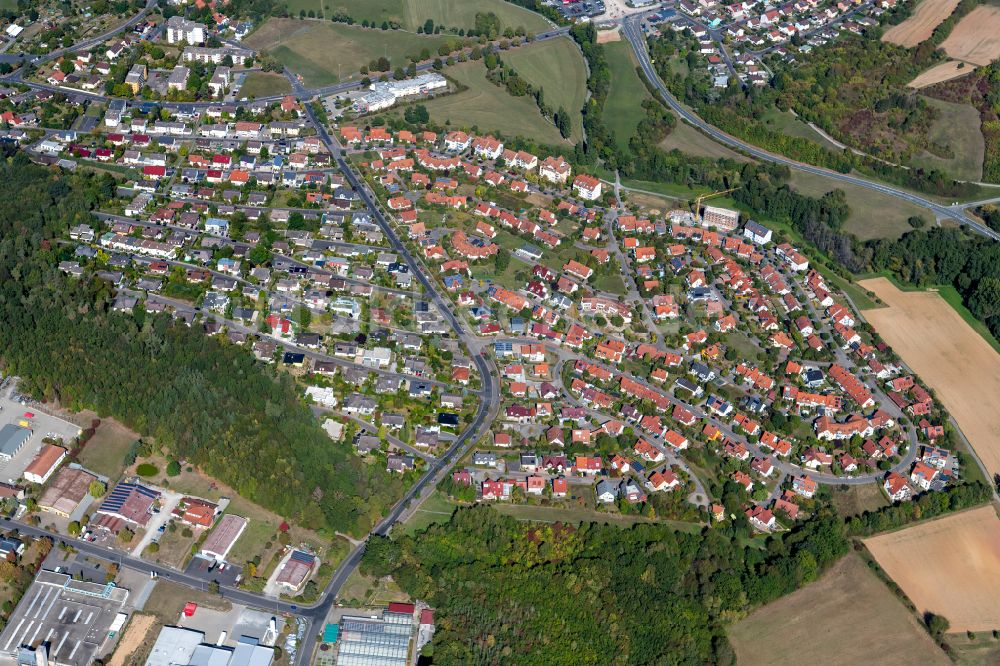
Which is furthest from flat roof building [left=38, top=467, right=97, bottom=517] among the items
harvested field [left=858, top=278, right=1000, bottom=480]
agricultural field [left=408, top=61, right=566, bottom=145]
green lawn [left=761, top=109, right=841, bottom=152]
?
green lawn [left=761, top=109, right=841, bottom=152]

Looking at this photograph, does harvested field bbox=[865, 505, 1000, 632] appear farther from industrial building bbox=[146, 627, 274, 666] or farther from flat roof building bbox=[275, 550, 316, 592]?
industrial building bbox=[146, 627, 274, 666]

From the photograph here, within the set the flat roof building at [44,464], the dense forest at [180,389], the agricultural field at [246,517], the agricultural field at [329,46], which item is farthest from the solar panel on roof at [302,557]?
the agricultural field at [329,46]

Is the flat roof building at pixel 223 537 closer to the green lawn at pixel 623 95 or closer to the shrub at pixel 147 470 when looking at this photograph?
the shrub at pixel 147 470

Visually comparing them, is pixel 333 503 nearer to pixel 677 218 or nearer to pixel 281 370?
pixel 281 370

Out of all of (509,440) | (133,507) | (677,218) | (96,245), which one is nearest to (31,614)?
(133,507)

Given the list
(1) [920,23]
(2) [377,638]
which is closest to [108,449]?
(2) [377,638]

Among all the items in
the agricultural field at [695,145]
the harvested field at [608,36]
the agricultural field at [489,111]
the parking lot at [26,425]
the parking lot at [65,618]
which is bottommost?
the parking lot at [65,618]

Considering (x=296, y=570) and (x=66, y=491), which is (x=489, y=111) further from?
(x=296, y=570)
